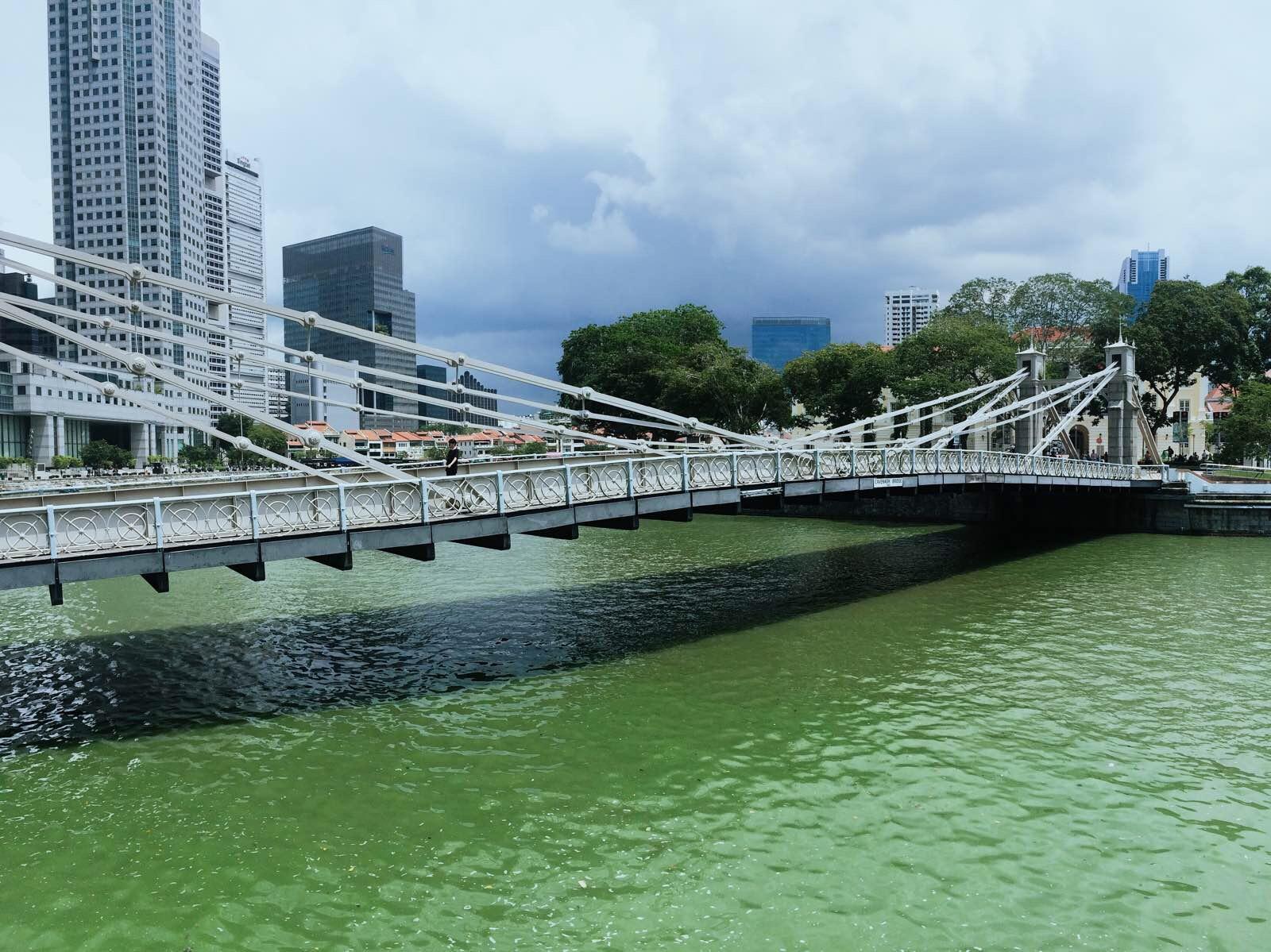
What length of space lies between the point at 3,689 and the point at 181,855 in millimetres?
8803

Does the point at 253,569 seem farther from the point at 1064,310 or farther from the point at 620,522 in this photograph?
the point at 1064,310

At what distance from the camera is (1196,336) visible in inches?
2306

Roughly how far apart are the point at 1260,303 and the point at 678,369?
4047cm

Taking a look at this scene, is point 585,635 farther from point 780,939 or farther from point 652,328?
point 652,328

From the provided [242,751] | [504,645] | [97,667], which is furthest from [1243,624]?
[97,667]

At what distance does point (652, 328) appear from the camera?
2884 inches

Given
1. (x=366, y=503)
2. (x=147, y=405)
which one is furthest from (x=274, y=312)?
(x=366, y=503)

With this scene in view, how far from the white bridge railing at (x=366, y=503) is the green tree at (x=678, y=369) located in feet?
121

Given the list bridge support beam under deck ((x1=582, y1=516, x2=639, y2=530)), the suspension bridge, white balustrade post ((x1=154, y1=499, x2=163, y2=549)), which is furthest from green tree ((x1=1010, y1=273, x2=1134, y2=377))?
white balustrade post ((x1=154, y1=499, x2=163, y2=549))

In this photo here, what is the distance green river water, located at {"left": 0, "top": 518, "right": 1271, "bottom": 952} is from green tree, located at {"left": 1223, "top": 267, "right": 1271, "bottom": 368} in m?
48.6

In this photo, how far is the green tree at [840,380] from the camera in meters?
57.5

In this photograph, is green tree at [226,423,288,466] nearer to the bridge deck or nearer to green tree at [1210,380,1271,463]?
green tree at [1210,380,1271,463]

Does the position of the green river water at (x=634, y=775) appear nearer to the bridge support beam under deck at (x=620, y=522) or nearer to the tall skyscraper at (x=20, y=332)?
the bridge support beam under deck at (x=620, y=522)

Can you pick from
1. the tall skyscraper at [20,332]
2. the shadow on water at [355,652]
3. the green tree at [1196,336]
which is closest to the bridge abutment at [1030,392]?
the green tree at [1196,336]
